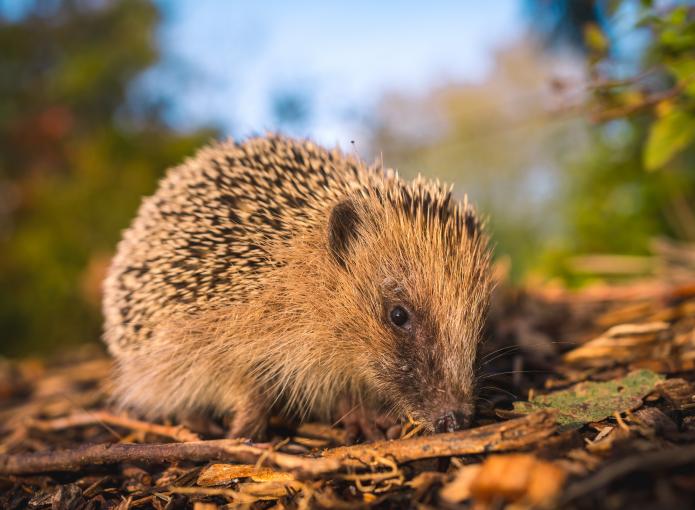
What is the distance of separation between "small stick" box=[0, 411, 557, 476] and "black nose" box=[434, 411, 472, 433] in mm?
166

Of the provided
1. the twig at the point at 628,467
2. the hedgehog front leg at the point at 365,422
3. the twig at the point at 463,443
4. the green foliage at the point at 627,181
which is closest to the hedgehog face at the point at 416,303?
the hedgehog front leg at the point at 365,422

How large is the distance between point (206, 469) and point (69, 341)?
8134 millimetres

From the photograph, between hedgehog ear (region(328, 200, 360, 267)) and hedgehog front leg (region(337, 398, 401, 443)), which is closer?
hedgehog front leg (region(337, 398, 401, 443))

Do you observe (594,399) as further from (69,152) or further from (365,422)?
(69,152)

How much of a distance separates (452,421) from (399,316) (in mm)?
734

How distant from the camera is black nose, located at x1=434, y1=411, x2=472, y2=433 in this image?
107 inches

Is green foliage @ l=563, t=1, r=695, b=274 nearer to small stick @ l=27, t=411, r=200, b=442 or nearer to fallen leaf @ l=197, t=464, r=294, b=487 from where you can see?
fallen leaf @ l=197, t=464, r=294, b=487

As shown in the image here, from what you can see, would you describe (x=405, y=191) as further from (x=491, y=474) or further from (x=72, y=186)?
(x=72, y=186)

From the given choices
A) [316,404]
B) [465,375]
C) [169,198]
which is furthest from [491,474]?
[169,198]

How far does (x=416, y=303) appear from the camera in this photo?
322 cm

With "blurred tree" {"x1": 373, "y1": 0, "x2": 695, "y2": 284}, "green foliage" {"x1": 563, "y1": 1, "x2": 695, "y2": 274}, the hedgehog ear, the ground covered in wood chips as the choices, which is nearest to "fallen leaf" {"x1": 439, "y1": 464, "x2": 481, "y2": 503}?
the ground covered in wood chips

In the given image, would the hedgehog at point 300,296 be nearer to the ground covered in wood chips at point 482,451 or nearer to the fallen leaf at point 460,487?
the ground covered in wood chips at point 482,451

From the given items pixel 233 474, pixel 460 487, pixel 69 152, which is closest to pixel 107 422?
pixel 233 474

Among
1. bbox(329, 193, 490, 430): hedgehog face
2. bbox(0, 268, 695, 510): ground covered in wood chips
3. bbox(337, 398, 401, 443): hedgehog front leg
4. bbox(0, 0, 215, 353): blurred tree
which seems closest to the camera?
bbox(0, 268, 695, 510): ground covered in wood chips
